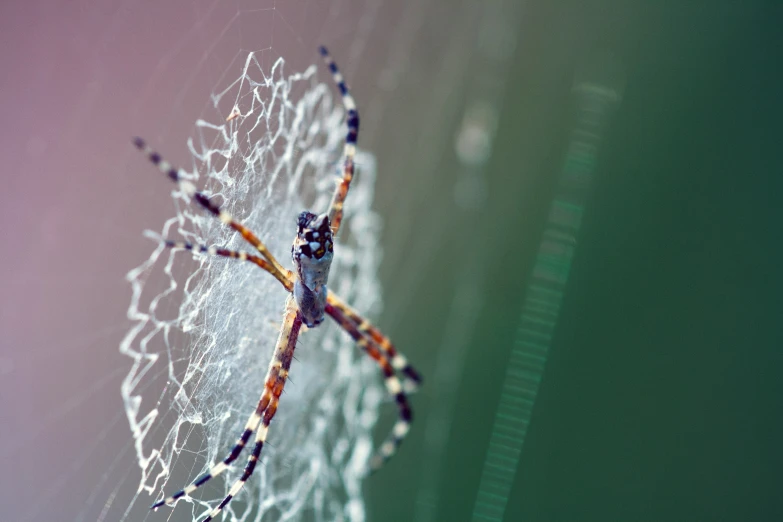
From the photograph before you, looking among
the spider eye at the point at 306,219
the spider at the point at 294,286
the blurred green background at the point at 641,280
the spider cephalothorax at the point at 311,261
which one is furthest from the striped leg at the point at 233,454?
the blurred green background at the point at 641,280

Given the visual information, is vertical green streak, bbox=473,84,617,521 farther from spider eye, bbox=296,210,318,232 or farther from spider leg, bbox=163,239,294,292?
spider eye, bbox=296,210,318,232

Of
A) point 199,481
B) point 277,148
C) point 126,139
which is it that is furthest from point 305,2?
point 199,481

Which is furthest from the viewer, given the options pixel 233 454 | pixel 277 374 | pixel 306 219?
pixel 277 374

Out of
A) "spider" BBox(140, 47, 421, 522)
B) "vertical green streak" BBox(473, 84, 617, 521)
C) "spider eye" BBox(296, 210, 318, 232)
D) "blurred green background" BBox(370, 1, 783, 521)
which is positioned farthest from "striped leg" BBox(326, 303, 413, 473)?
"vertical green streak" BBox(473, 84, 617, 521)

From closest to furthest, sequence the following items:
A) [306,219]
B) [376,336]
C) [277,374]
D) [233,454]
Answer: [306,219] < [233,454] < [277,374] < [376,336]

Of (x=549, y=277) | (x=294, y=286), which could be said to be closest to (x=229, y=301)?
(x=294, y=286)

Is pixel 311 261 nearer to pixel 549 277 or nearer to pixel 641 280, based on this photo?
pixel 549 277
